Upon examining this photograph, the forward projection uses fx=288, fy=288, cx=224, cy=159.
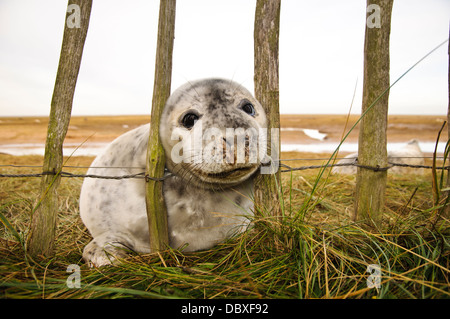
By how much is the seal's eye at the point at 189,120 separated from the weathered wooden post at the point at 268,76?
1.66 feet

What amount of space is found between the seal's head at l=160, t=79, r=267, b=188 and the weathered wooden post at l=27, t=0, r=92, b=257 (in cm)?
64

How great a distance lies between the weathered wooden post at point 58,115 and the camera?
1.85 meters

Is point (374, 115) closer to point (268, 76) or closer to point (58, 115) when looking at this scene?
point (268, 76)

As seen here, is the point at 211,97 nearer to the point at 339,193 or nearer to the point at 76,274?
the point at 76,274

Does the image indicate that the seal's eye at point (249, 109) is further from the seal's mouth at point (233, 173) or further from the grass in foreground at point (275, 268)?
the grass in foreground at point (275, 268)

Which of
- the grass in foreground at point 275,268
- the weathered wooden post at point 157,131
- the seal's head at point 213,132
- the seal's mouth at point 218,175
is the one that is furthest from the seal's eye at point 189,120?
the grass in foreground at point 275,268

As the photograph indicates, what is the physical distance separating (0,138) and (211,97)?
16.4 meters

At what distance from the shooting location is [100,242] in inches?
79.2

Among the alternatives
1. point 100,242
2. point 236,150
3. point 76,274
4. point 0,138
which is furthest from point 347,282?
point 0,138

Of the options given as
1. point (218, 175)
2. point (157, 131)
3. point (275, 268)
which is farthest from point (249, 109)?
point (275, 268)

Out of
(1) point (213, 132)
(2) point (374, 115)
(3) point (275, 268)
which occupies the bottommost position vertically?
(3) point (275, 268)

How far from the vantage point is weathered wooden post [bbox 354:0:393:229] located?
76.9 inches

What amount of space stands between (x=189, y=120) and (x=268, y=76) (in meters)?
0.63

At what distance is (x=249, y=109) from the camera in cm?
199
